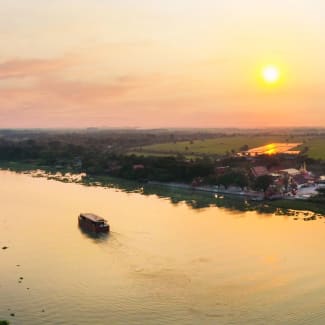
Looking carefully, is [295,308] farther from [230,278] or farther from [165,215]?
[165,215]

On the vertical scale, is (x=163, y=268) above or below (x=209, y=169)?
below

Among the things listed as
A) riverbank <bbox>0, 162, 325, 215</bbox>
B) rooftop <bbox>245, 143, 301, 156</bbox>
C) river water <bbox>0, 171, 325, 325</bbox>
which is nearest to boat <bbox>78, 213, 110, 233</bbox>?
river water <bbox>0, 171, 325, 325</bbox>

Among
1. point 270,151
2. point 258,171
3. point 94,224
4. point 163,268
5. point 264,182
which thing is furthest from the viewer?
point 270,151

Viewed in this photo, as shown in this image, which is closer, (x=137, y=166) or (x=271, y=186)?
(x=271, y=186)

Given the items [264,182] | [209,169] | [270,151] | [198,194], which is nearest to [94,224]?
[198,194]

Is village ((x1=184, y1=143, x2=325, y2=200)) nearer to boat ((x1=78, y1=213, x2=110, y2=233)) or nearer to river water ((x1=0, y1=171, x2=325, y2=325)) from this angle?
river water ((x1=0, y1=171, x2=325, y2=325))

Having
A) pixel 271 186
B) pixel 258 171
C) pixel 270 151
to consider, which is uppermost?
pixel 270 151

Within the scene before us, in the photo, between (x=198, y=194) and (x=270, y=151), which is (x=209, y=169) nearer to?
(x=198, y=194)

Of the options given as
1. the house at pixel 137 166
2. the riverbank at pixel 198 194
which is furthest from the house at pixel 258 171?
the house at pixel 137 166

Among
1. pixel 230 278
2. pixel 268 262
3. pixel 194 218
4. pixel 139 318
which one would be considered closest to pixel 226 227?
pixel 194 218
